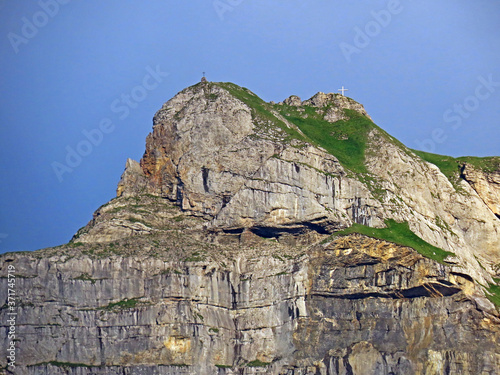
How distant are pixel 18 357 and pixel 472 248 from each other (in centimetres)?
4897

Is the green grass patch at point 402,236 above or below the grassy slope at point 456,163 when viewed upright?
below

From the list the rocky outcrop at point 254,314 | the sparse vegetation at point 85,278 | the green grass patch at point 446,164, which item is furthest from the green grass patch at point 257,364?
the green grass patch at point 446,164

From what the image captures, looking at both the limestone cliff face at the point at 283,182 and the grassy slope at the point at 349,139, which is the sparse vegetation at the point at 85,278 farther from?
the grassy slope at the point at 349,139

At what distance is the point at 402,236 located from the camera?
389 ft

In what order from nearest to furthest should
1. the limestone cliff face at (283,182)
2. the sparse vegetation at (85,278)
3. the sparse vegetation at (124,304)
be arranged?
1. the sparse vegetation at (124,304)
2. the sparse vegetation at (85,278)
3. the limestone cliff face at (283,182)

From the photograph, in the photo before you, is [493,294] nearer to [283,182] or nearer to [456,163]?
[456,163]

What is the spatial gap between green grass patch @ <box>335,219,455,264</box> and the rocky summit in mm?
209

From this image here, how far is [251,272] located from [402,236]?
15.4m

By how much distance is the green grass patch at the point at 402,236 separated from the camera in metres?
116

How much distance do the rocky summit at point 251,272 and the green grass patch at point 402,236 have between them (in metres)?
0.21

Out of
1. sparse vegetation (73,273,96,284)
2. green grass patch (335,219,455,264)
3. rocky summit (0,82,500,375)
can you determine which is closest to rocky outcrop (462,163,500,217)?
rocky summit (0,82,500,375)

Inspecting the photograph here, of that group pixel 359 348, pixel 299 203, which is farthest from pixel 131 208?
pixel 359 348

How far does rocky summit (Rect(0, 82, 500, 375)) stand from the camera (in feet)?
362

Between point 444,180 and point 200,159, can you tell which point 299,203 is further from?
point 444,180
